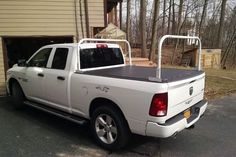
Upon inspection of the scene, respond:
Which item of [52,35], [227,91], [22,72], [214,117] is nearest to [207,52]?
[227,91]

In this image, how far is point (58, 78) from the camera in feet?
18.6

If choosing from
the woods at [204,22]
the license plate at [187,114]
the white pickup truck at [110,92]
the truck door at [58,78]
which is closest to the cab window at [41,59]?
the white pickup truck at [110,92]

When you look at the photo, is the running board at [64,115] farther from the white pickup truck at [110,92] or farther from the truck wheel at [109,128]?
the truck wheel at [109,128]

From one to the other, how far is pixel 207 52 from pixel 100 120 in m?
20.3

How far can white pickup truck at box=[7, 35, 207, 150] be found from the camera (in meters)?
4.20

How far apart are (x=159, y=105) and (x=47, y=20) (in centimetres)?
791

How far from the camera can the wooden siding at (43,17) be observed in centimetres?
1039

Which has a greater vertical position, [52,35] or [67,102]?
[52,35]

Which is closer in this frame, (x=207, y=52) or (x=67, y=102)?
(x=67, y=102)

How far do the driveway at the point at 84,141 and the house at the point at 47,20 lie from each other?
4.33 meters

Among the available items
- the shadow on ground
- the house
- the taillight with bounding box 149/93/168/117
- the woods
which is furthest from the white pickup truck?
the woods

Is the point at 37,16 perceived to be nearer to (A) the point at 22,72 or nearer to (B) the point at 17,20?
(B) the point at 17,20

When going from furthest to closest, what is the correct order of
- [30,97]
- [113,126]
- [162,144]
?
[30,97] → [162,144] → [113,126]

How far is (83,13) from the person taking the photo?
1114cm
